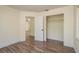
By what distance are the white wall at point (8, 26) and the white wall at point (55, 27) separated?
293cm

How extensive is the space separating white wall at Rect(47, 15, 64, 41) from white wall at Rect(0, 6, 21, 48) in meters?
2.93

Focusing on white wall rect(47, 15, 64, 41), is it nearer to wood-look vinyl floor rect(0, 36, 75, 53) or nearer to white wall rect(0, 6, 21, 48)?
wood-look vinyl floor rect(0, 36, 75, 53)

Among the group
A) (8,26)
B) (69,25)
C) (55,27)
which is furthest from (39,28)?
(69,25)

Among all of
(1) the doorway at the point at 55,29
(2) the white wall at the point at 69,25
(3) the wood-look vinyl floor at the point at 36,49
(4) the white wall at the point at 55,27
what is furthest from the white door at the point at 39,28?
(2) the white wall at the point at 69,25

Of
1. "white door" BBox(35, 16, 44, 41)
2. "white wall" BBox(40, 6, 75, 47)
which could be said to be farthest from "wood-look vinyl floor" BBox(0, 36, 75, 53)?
"white door" BBox(35, 16, 44, 41)

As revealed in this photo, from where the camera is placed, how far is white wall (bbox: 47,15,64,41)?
775 cm

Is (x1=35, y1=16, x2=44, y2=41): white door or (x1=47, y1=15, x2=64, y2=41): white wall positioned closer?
(x1=35, y1=16, x2=44, y2=41): white door

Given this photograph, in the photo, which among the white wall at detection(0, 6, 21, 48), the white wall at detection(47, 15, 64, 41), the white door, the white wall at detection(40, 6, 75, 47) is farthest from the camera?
the white wall at detection(47, 15, 64, 41)

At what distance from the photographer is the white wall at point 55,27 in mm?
7754

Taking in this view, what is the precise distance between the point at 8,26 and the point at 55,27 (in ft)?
12.7

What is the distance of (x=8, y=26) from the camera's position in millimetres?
5895
